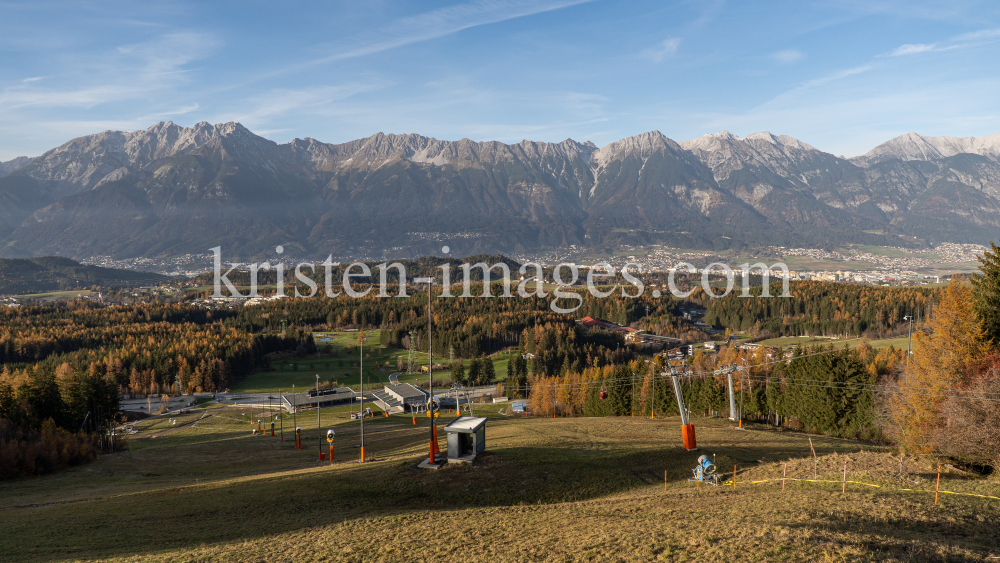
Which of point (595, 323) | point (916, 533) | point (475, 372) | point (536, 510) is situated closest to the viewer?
point (916, 533)

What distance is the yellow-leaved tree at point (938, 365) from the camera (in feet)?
114

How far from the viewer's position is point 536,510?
23.1 metres

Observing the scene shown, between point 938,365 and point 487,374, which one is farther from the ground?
point 938,365

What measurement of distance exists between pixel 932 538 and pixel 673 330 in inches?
6547

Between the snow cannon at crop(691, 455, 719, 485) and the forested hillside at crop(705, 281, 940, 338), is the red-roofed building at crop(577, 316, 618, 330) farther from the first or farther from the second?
the snow cannon at crop(691, 455, 719, 485)

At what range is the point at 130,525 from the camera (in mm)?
23672

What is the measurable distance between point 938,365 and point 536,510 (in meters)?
30.7

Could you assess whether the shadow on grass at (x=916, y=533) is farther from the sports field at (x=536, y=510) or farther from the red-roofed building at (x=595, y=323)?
the red-roofed building at (x=595, y=323)

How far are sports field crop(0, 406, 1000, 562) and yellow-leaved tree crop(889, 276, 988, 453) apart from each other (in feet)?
10.9

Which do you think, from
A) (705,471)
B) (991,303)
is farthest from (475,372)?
(705,471)

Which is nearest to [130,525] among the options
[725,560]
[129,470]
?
[725,560]

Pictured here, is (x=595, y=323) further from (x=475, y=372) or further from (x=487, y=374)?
(x=475, y=372)

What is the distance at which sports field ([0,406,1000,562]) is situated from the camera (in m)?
16.7

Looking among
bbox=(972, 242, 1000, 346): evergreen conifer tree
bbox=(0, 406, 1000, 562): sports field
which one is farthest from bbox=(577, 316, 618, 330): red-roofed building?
bbox=(972, 242, 1000, 346): evergreen conifer tree
